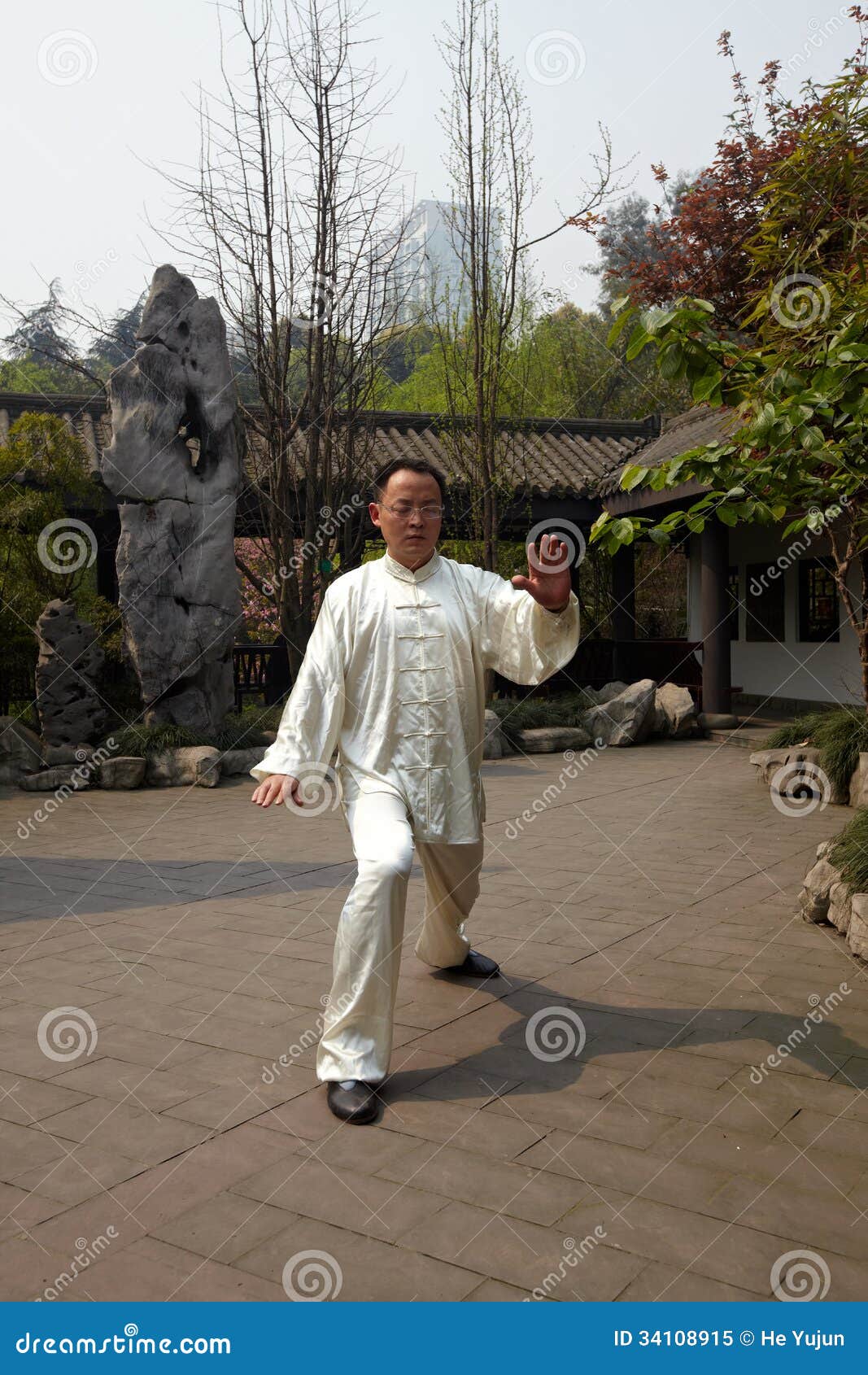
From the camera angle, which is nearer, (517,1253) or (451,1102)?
(517,1253)

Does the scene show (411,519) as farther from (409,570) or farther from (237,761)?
(237,761)

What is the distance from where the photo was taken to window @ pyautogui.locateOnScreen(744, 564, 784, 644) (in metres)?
15.8

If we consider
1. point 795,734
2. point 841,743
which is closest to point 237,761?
point 795,734

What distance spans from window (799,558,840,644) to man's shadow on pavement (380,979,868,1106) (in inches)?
432

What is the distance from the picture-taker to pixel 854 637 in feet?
45.3

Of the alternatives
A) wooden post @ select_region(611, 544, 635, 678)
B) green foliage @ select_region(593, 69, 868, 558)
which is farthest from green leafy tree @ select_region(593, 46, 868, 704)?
wooden post @ select_region(611, 544, 635, 678)

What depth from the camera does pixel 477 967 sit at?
15.0 feet

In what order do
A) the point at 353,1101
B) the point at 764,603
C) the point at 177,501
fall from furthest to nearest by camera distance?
the point at 764,603, the point at 177,501, the point at 353,1101

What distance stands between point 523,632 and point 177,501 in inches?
319

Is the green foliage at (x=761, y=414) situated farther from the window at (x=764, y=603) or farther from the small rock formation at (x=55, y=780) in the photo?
the window at (x=764, y=603)

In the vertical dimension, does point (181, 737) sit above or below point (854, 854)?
below

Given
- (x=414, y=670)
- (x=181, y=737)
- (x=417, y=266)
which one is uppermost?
(x=417, y=266)

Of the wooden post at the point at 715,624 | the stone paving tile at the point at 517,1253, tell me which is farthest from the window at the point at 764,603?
the stone paving tile at the point at 517,1253

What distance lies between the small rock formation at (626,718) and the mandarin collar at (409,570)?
9208 millimetres
